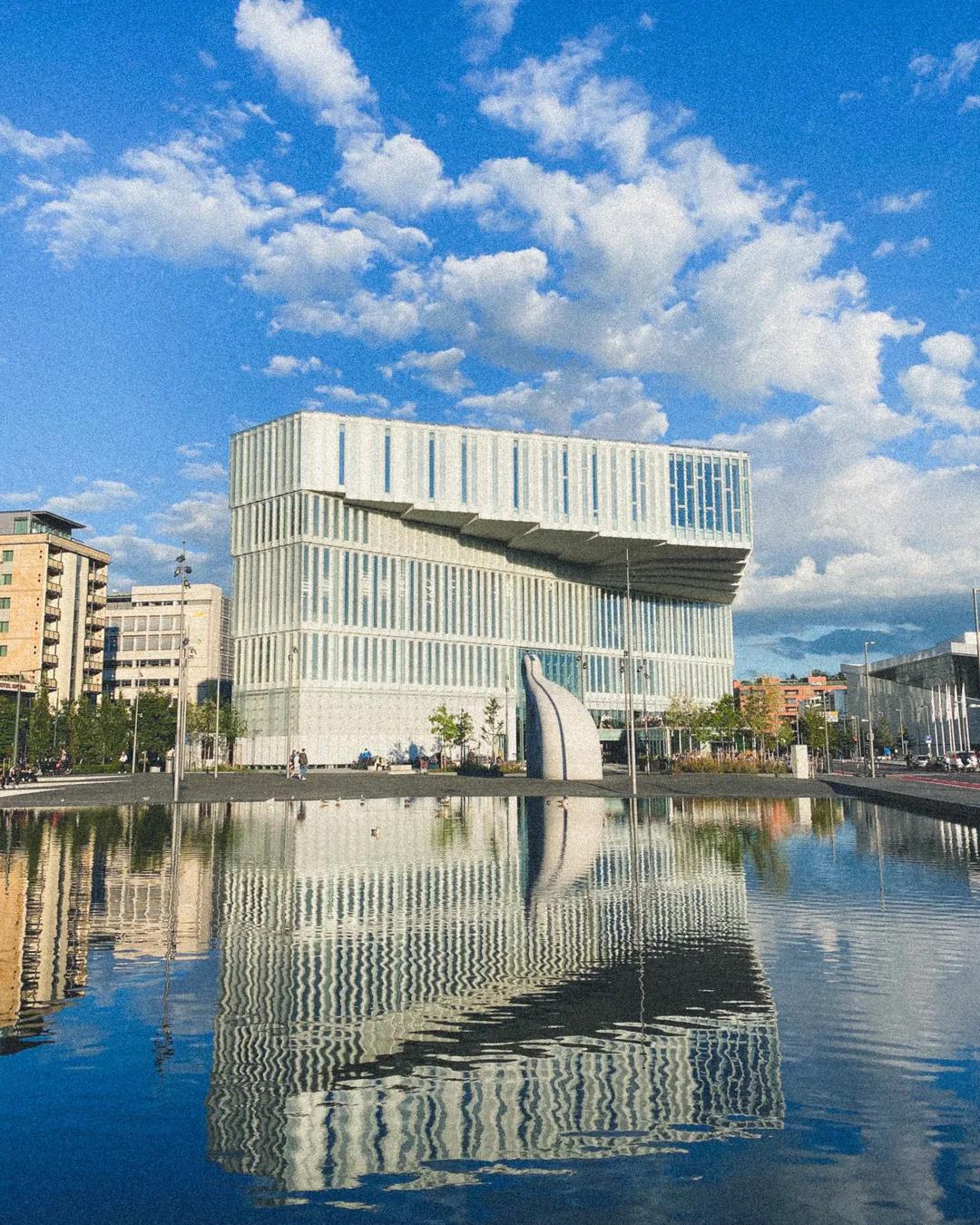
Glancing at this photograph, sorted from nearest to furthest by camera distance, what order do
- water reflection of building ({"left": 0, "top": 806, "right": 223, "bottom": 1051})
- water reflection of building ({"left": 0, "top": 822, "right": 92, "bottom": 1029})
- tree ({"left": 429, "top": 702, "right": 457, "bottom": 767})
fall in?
water reflection of building ({"left": 0, "top": 822, "right": 92, "bottom": 1029}), water reflection of building ({"left": 0, "top": 806, "right": 223, "bottom": 1051}), tree ({"left": 429, "top": 702, "right": 457, "bottom": 767})

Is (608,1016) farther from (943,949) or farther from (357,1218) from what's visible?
(943,949)

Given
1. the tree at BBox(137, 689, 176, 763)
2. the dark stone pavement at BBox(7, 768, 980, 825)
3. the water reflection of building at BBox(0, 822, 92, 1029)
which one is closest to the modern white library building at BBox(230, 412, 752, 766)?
the tree at BBox(137, 689, 176, 763)

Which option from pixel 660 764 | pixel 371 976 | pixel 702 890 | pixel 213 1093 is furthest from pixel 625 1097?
pixel 660 764

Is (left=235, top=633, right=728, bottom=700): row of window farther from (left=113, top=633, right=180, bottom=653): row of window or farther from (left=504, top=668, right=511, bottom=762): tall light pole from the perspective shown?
(left=113, top=633, right=180, bottom=653): row of window

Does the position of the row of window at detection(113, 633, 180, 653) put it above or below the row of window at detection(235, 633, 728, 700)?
above

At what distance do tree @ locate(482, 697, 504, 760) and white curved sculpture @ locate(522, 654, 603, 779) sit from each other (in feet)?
120

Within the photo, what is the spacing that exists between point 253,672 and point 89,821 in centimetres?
5646

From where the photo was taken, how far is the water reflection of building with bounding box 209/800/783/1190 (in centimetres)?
542

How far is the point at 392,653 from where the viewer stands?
85.9 m

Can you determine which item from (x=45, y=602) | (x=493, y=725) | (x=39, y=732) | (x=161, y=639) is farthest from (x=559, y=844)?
(x=161, y=639)

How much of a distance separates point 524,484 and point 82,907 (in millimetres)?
75811

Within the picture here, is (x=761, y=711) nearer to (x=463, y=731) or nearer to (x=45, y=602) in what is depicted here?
(x=463, y=731)

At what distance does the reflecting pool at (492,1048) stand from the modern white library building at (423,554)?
202 ft

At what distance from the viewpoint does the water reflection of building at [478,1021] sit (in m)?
5.42
